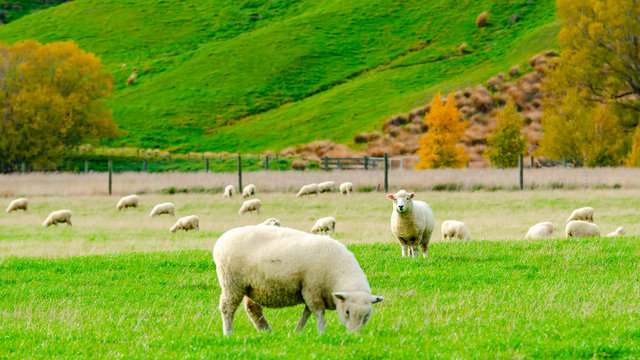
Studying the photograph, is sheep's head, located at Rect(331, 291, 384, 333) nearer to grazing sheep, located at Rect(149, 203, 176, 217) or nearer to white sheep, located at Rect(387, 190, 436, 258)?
white sheep, located at Rect(387, 190, 436, 258)

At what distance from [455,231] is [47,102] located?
48.3 meters

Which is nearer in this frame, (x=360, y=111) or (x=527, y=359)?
(x=527, y=359)

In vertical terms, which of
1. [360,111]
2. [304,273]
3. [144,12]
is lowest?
[304,273]

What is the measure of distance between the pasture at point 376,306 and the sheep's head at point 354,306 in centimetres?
17

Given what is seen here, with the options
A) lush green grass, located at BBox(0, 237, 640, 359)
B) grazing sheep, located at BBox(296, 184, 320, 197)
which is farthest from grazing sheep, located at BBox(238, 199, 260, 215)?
lush green grass, located at BBox(0, 237, 640, 359)

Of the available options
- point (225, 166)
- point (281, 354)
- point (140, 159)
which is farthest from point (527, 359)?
point (140, 159)

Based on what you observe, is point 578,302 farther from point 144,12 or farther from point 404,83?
point 144,12

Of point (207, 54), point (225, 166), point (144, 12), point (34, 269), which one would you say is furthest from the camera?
point (144, 12)

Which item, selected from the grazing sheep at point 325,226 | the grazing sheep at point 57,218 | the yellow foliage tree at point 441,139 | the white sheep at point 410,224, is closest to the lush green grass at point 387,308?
the white sheep at point 410,224

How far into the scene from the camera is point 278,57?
116375mm

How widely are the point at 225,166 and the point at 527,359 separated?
5919cm

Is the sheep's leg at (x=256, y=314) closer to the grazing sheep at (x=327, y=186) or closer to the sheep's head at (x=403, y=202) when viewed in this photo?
the sheep's head at (x=403, y=202)

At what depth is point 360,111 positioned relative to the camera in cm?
9075

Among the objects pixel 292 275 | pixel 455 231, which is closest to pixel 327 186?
pixel 455 231
